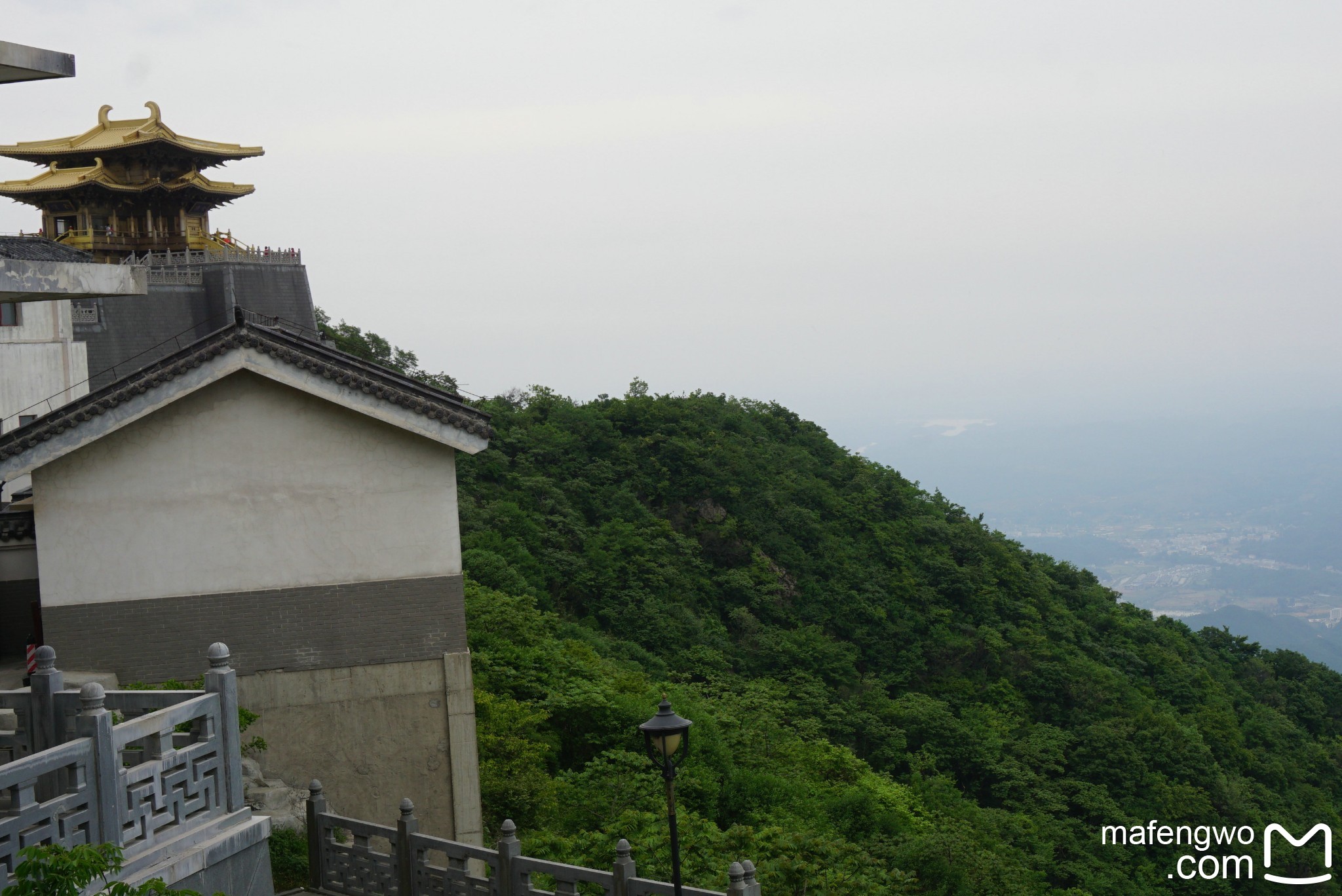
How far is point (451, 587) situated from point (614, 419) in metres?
30.2

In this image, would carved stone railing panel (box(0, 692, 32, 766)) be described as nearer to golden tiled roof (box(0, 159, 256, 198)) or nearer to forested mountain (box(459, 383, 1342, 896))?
forested mountain (box(459, 383, 1342, 896))

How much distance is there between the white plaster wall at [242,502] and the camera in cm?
1196

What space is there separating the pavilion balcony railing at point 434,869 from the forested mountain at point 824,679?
302cm

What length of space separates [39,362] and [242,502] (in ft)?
60.6

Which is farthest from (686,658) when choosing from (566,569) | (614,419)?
(614,419)

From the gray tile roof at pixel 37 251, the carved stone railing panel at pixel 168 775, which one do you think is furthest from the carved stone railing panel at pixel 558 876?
the gray tile roof at pixel 37 251

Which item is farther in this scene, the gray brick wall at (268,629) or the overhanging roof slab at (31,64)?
the gray brick wall at (268,629)

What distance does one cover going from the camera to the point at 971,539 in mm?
41156

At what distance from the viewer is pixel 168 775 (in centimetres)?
688

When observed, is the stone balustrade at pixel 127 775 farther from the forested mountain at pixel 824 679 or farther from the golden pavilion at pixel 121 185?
the golden pavilion at pixel 121 185

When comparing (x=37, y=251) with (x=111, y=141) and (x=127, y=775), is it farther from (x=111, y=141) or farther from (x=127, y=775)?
(x=111, y=141)

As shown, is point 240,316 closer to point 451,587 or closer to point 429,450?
point 429,450

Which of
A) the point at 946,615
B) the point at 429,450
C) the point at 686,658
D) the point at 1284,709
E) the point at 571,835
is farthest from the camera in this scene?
the point at 1284,709

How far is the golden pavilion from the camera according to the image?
3900 cm
